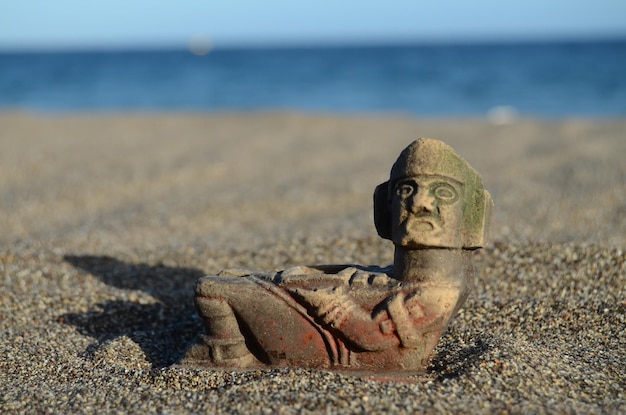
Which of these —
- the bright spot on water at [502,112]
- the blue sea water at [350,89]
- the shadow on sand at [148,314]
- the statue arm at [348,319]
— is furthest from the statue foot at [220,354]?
the blue sea water at [350,89]

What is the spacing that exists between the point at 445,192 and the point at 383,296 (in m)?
0.65

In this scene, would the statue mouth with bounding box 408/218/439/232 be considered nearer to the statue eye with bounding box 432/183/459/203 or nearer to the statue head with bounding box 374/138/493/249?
the statue head with bounding box 374/138/493/249

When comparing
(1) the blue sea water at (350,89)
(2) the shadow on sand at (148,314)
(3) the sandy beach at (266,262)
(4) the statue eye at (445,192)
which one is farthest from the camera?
(1) the blue sea water at (350,89)

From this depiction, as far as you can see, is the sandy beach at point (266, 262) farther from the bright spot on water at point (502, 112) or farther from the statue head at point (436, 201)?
the bright spot on water at point (502, 112)

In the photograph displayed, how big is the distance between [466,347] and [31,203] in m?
6.57

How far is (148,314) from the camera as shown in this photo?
5.48 meters

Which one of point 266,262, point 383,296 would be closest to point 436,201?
point 383,296

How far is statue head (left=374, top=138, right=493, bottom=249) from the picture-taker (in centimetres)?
402

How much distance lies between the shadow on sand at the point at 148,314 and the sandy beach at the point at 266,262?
0.06 ft

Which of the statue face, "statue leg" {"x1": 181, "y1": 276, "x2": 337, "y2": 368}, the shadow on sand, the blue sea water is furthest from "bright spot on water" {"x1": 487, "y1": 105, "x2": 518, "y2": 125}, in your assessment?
"statue leg" {"x1": 181, "y1": 276, "x2": 337, "y2": 368}

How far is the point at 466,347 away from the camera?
4543mm

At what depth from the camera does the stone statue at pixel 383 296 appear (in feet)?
13.2

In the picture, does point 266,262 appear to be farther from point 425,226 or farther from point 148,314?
point 425,226

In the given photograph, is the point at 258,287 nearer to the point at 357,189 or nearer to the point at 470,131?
the point at 357,189
